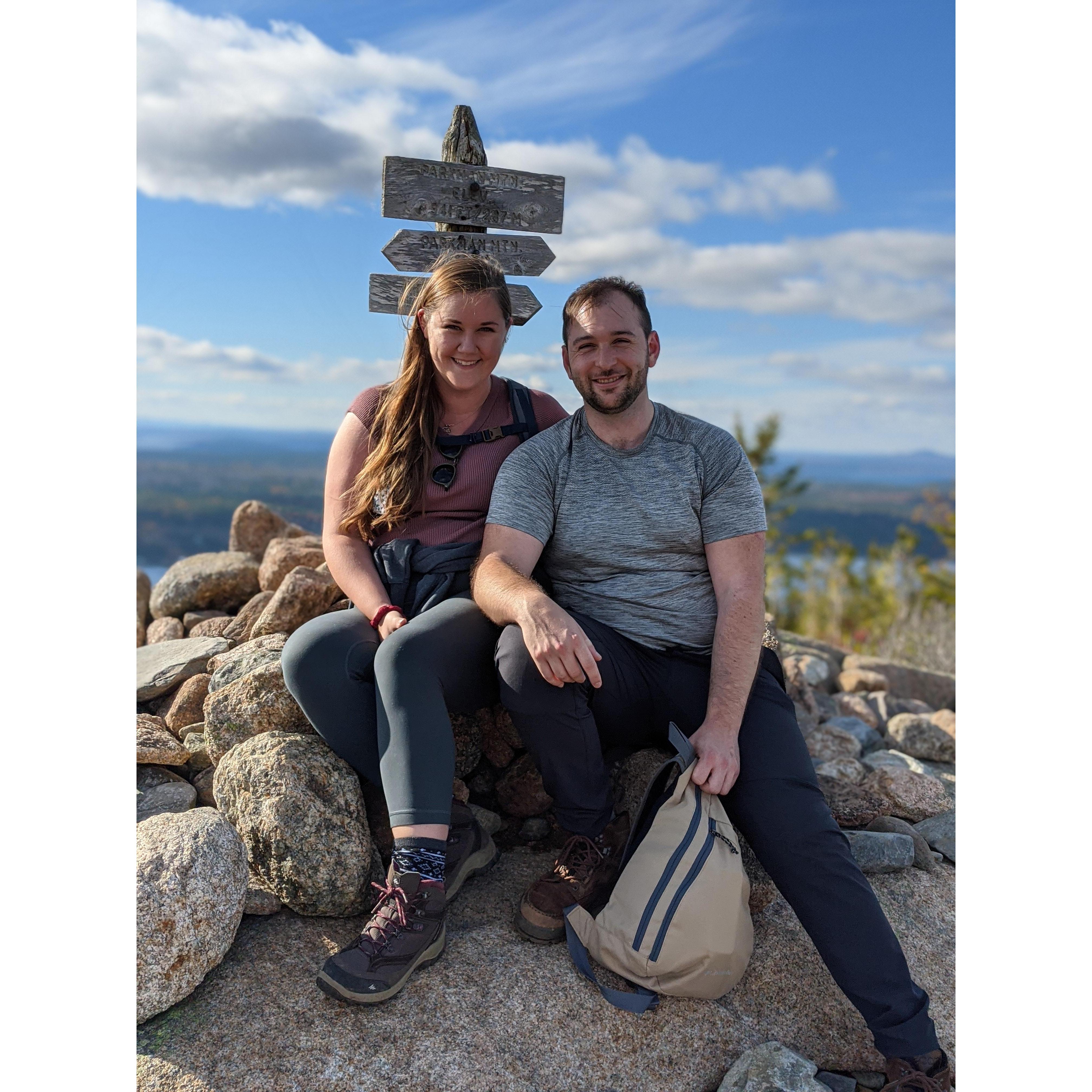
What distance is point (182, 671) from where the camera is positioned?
13.9ft

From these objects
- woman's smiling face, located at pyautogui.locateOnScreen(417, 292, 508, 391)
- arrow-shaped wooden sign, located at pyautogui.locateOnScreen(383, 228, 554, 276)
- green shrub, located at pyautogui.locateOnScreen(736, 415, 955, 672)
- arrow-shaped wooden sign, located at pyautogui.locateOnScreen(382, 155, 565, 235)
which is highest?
arrow-shaped wooden sign, located at pyautogui.locateOnScreen(382, 155, 565, 235)

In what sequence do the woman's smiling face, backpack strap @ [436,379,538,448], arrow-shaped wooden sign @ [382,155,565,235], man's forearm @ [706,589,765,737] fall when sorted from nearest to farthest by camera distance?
man's forearm @ [706,589,765,737] < the woman's smiling face < backpack strap @ [436,379,538,448] < arrow-shaped wooden sign @ [382,155,565,235]

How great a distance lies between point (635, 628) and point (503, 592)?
1.61ft

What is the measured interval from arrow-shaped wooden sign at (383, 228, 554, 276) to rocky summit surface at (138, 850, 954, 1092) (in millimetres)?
2872

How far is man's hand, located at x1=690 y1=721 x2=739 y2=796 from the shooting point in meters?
2.75

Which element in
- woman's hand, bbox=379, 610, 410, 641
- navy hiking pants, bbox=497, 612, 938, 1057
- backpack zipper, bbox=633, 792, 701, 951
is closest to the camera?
navy hiking pants, bbox=497, 612, 938, 1057

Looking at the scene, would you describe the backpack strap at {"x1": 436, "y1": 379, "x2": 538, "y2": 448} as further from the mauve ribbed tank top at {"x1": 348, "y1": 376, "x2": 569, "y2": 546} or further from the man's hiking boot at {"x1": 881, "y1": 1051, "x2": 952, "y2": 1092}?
the man's hiking boot at {"x1": 881, "y1": 1051, "x2": 952, "y2": 1092}

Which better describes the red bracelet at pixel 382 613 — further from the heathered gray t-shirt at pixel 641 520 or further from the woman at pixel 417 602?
the heathered gray t-shirt at pixel 641 520

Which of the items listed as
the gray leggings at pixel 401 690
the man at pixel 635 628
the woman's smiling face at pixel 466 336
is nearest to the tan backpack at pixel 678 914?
the man at pixel 635 628

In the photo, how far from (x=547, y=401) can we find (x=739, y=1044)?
227cm

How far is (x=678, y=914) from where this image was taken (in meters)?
2.61

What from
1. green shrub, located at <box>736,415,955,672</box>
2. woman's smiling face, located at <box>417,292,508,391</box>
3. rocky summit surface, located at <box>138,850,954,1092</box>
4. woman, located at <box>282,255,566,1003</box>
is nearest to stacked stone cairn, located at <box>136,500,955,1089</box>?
rocky summit surface, located at <box>138,850,954,1092</box>

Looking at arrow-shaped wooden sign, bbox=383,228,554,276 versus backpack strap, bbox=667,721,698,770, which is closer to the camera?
backpack strap, bbox=667,721,698,770
